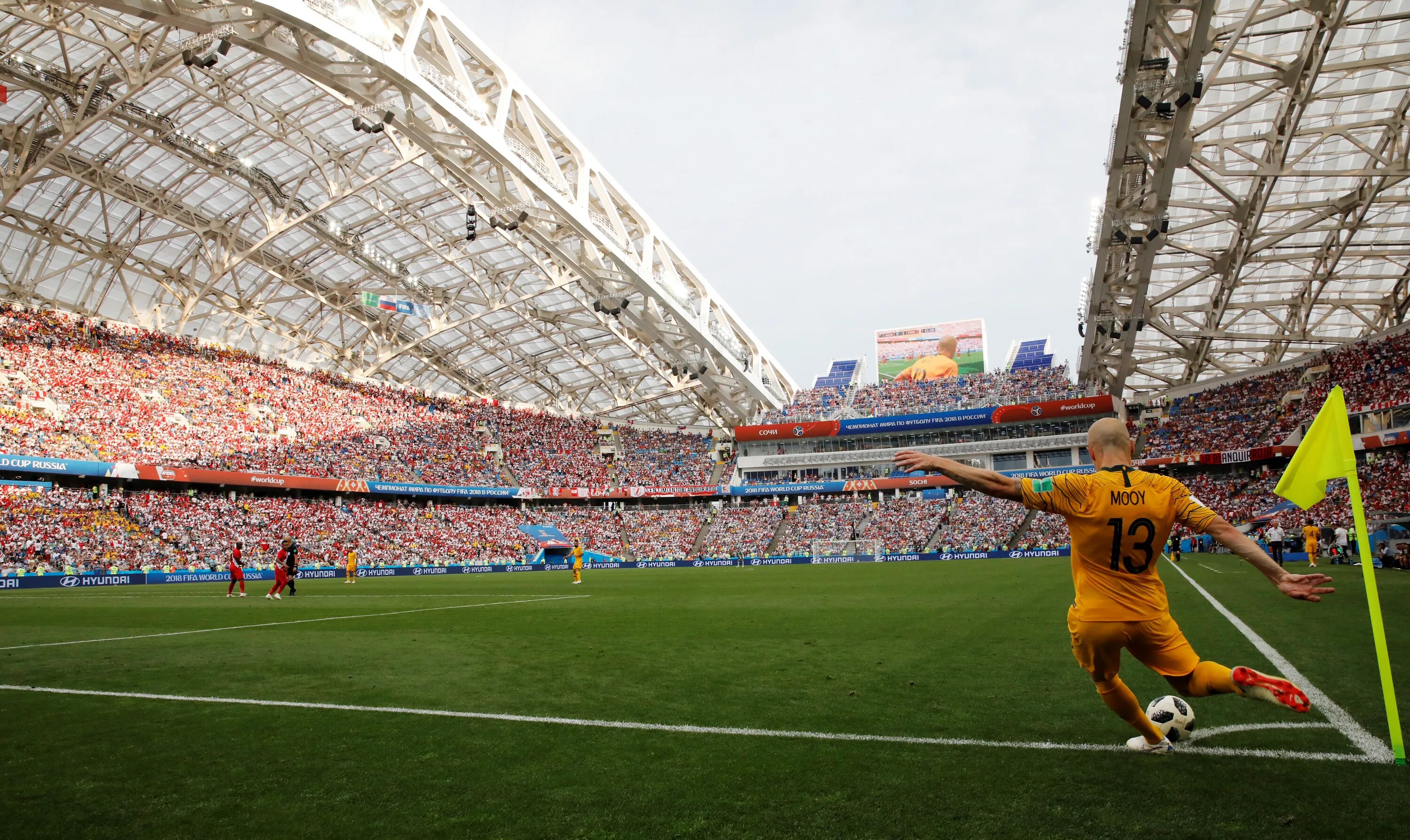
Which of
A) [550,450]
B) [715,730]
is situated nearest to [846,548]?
[550,450]

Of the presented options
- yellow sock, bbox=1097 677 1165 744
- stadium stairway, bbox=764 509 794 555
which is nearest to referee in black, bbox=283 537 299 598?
yellow sock, bbox=1097 677 1165 744

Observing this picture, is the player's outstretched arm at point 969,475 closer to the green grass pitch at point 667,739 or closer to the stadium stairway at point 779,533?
the green grass pitch at point 667,739

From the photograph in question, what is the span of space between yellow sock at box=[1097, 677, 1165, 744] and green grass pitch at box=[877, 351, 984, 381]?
2576 inches

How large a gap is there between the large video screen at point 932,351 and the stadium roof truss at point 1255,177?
27.5m

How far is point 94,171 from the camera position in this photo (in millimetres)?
35625

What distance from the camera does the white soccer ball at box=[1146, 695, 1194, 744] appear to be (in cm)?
499

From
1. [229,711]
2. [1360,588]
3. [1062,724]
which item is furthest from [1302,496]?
[1360,588]

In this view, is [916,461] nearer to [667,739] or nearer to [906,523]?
[667,739]

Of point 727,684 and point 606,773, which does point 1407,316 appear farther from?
point 606,773

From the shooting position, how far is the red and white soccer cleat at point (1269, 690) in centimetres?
387

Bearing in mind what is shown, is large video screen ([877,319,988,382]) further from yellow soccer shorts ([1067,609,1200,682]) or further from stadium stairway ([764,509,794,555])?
yellow soccer shorts ([1067,609,1200,682])

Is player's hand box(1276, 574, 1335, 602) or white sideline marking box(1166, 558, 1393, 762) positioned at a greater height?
player's hand box(1276, 574, 1335, 602)

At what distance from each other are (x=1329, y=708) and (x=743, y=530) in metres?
51.3

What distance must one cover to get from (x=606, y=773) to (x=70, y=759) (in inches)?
136
